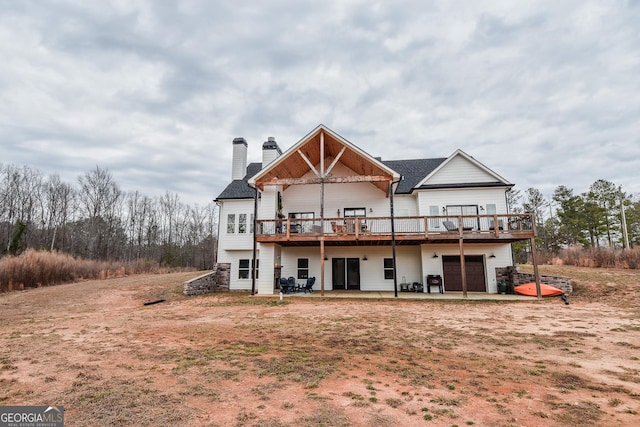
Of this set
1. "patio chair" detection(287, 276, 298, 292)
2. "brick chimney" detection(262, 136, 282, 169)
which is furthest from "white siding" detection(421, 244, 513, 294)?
"brick chimney" detection(262, 136, 282, 169)

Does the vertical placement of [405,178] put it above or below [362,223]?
above

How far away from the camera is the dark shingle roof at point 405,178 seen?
61.1ft

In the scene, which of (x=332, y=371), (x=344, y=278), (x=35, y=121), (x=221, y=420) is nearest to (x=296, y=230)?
(x=344, y=278)

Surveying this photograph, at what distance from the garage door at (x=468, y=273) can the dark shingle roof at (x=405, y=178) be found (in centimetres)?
486

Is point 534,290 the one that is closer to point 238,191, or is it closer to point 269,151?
point 269,151

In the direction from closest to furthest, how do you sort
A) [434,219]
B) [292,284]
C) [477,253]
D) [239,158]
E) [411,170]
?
[434,219] < [477,253] < [292,284] < [411,170] < [239,158]

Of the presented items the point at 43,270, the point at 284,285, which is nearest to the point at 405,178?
the point at 284,285

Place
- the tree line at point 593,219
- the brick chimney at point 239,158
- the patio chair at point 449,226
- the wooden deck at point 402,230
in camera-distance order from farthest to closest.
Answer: the tree line at point 593,219, the brick chimney at point 239,158, the patio chair at point 449,226, the wooden deck at point 402,230

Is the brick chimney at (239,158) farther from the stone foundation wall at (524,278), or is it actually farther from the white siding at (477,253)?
the stone foundation wall at (524,278)

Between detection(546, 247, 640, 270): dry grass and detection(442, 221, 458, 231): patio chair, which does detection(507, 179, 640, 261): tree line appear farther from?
detection(442, 221, 458, 231): patio chair

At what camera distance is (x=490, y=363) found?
505 cm

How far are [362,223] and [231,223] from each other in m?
8.46

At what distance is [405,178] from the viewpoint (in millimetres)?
19250

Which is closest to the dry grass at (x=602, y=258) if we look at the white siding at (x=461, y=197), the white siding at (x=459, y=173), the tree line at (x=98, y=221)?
the white siding at (x=461, y=197)
